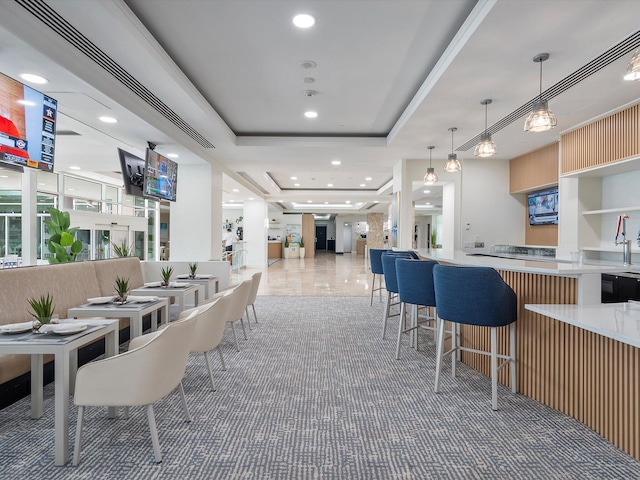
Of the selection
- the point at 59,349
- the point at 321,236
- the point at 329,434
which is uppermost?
the point at 321,236

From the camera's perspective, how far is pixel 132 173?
5.15 m

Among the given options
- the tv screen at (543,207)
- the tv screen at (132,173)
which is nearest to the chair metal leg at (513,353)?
the tv screen at (543,207)

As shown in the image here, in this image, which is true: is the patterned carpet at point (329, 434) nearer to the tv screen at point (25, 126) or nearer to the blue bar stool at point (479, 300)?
the blue bar stool at point (479, 300)

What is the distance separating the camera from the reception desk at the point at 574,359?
2.14 meters

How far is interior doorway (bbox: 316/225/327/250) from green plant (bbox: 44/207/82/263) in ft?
82.4

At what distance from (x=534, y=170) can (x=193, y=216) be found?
6700 mm

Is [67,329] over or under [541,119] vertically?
under

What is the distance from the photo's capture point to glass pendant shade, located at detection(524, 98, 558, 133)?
323 cm

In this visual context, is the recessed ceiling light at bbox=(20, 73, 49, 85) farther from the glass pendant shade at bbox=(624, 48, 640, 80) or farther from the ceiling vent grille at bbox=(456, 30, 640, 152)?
the ceiling vent grille at bbox=(456, 30, 640, 152)

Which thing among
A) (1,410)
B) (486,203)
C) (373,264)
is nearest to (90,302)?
(1,410)

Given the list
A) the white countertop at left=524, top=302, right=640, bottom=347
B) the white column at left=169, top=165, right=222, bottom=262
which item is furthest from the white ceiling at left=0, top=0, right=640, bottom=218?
the white countertop at left=524, top=302, right=640, bottom=347

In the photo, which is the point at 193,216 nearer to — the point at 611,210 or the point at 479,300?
the point at 479,300

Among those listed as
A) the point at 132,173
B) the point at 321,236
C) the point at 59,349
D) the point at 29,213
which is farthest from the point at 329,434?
the point at 321,236

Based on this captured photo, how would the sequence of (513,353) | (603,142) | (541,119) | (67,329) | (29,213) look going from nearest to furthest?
(67,329), (513,353), (541,119), (603,142), (29,213)
